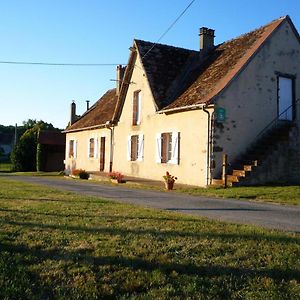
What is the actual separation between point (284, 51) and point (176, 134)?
6.11 m

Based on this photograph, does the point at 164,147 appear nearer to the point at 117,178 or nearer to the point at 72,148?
the point at 117,178

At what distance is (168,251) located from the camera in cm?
609

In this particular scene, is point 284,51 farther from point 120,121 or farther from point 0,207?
point 0,207

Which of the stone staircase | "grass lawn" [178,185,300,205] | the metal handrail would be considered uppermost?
the metal handrail

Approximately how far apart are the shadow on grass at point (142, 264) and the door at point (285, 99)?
16795 mm

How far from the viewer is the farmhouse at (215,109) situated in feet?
62.4

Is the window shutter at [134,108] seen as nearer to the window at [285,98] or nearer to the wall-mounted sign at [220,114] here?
the wall-mounted sign at [220,114]

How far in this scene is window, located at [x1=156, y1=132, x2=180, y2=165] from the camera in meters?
21.2

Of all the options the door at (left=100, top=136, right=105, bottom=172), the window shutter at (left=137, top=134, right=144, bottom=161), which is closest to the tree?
the door at (left=100, top=136, right=105, bottom=172)

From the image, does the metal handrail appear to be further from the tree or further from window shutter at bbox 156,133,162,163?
the tree

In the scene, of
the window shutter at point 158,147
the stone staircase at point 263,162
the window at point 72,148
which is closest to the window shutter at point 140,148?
the window shutter at point 158,147

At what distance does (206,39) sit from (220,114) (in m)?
7.91

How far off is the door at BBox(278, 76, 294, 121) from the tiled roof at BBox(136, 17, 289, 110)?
7.40ft

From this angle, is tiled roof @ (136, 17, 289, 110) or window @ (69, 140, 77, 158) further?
window @ (69, 140, 77, 158)
